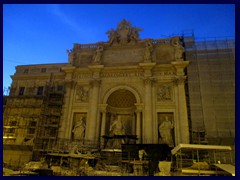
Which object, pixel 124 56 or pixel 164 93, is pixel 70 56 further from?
pixel 164 93

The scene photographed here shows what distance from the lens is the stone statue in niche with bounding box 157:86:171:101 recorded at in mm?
22894

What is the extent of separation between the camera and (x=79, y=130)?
75.2 feet

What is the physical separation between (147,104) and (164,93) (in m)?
2.38

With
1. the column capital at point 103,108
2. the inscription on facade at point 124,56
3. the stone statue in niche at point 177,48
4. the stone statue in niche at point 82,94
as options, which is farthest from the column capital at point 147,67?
the stone statue in niche at point 82,94

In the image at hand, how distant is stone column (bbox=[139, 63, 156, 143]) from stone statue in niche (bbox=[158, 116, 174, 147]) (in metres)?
1.06

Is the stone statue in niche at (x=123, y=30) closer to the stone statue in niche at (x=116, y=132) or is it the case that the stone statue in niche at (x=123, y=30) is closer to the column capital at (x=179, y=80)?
the column capital at (x=179, y=80)

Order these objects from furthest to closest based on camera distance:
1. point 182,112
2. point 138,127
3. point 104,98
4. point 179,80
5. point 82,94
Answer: point 82,94 → point 104,98 → point 179,80 → point 138,127 → point 182,112

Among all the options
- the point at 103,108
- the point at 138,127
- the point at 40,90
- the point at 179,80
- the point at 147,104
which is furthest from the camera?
the point at 40,90

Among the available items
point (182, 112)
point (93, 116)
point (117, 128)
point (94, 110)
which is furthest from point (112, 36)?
point (182, 112)

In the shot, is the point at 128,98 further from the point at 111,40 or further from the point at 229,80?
the point at 229,80

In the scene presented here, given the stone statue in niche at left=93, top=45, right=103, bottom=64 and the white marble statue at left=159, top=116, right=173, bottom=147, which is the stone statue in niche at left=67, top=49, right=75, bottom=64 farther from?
the white marble statue at left=159, top=116, right=173, bottom=147

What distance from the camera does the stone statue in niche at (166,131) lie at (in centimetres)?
2085

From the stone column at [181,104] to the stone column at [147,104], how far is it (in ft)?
9.04

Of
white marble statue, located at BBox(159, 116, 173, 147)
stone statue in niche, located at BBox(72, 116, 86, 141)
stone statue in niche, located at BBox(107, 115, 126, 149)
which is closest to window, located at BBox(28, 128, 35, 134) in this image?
stone statue in niche, located at BBox(72, 116, 86, 141)
